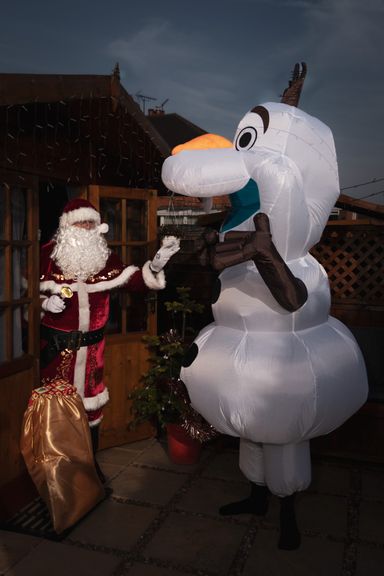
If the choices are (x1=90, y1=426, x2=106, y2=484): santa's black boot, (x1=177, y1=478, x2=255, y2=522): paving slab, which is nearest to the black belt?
(x1=90, y1=426, x2=106, y2=484): santa's black boot

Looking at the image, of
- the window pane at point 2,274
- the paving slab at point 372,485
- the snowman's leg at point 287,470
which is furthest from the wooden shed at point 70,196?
the paving slab at point 372,485

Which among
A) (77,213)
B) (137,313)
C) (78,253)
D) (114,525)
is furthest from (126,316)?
(114,525)

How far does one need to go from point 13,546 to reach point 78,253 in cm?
164

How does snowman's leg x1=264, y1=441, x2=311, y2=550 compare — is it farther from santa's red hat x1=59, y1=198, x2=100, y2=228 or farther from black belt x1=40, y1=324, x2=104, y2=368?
santa's red hat x1=59, y1=198, x2=100, y2=228

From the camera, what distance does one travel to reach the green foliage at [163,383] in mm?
3852

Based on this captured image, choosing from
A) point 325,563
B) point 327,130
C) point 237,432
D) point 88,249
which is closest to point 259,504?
point 325,563

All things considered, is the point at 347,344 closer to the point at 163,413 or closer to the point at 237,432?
the point at 237,432

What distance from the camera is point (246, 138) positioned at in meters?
2.65

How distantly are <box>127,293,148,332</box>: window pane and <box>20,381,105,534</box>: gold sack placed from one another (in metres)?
1.10

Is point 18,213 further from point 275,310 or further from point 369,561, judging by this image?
point 369,561

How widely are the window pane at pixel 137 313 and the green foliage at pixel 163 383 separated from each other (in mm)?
147

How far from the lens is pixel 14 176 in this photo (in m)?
3.13

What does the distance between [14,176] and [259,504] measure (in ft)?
7.77

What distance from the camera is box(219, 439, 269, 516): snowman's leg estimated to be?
113 inches
